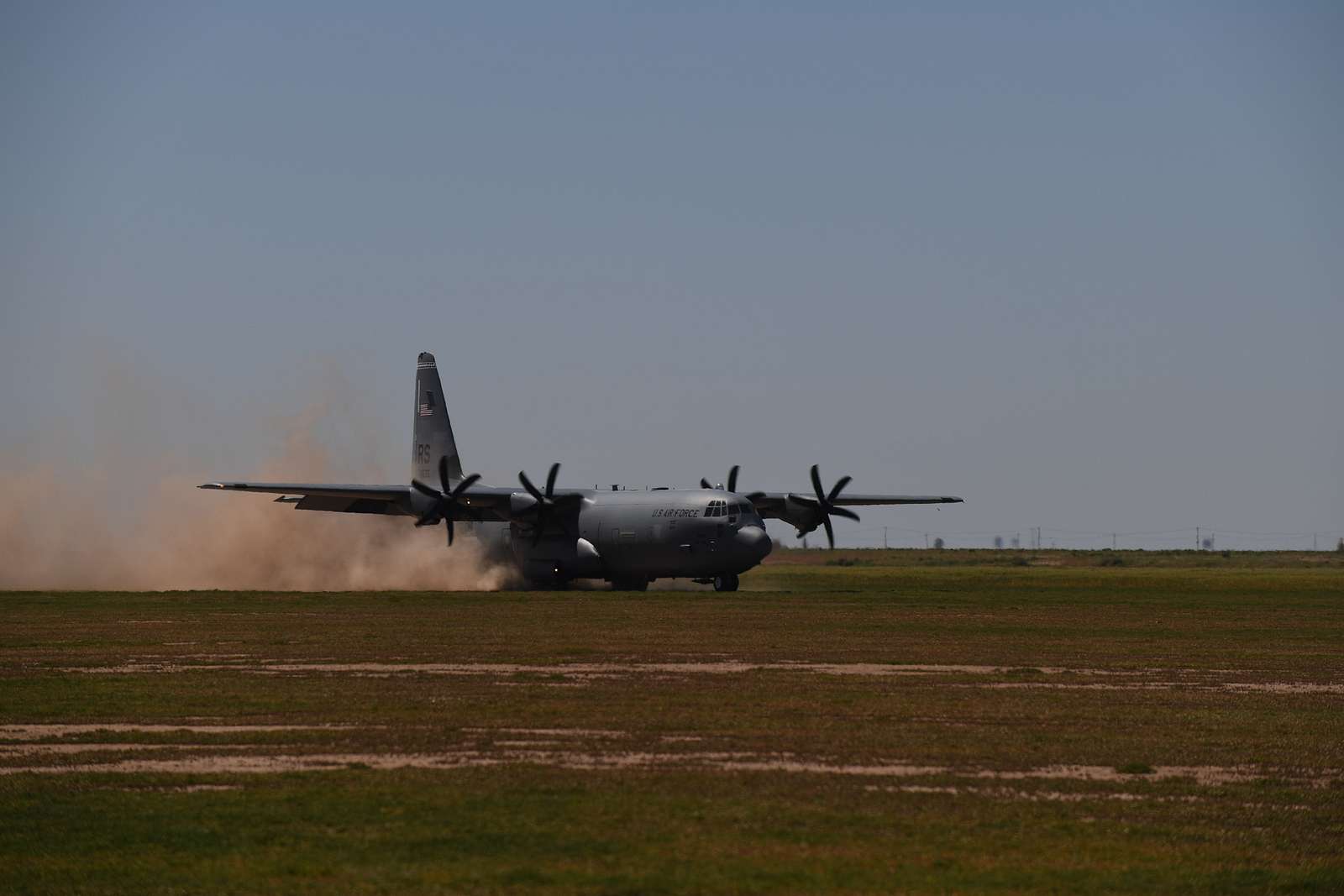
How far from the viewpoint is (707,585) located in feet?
253

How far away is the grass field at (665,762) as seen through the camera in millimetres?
13633

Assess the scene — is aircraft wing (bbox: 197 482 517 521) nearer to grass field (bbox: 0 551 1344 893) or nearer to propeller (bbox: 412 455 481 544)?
propeller (bbox: 412 455 481 544)

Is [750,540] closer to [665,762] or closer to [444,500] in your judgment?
[444,500]

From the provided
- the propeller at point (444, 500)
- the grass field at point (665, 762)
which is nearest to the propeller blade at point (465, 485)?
the propeller at point (444, 500)

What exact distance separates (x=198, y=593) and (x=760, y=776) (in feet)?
154

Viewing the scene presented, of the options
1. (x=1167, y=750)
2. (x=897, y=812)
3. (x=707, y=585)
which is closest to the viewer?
(x=897, y=812)

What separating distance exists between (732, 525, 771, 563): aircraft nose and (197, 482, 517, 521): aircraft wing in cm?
926

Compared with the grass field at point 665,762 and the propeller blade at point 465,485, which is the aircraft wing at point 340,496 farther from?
the grass field at point 665,762

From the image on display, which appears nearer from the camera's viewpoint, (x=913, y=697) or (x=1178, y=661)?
(x=913, y=697)

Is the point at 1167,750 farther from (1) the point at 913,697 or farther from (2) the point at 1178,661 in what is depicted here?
(2) the point at 1178,661

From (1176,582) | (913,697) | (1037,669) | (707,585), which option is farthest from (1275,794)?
(1176,582)

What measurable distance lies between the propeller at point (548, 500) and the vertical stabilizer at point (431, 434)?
20.3 ft

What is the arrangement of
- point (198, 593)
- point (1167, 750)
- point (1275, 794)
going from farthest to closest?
point (198, 593) → point (1167, 750) → point (1275, 794)

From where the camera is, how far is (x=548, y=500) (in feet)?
213
